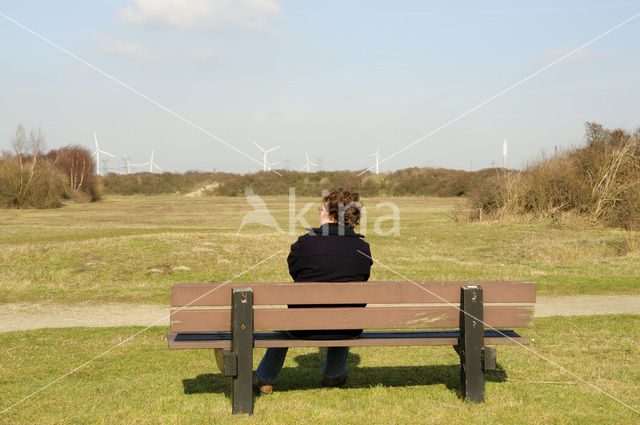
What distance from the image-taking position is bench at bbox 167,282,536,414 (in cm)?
505

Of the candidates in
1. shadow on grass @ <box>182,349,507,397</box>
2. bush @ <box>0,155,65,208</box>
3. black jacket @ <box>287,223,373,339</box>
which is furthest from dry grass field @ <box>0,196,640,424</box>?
bush @ <box>0,155,65,208</box>

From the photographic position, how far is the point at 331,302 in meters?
5.18

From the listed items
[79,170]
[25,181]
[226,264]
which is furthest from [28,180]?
[226,264]

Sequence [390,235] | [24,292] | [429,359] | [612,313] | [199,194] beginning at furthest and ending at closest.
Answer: [199,194], [390,235], [24,292], [612,313], [429,359]

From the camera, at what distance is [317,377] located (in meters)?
6.36

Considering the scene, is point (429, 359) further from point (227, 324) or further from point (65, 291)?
point (65, 291)

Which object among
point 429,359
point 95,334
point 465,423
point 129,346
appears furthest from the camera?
point 95,334

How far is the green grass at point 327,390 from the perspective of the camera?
5.03m

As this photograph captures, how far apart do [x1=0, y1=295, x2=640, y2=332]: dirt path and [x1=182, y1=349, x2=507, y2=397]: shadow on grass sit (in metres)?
3.55

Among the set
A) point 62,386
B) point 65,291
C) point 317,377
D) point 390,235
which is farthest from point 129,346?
point 390,235

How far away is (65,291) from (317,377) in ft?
27.3

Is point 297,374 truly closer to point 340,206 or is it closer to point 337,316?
point 337,316

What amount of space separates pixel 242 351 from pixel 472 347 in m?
1.87

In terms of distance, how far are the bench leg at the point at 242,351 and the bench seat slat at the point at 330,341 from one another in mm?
150
